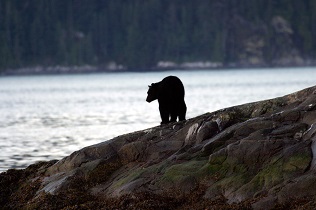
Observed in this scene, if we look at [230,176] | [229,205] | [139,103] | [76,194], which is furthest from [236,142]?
[139,103]

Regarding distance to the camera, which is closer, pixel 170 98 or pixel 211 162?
pixel 211 162

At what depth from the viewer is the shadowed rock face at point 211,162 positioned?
17969mm

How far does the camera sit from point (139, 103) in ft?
330

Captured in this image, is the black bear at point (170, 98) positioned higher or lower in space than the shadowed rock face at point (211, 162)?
higher

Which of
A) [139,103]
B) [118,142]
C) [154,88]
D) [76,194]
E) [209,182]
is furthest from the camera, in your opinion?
[139,103]

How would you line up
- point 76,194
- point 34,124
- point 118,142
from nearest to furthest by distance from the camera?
point 76,194 < point 118,142 < point 34,124

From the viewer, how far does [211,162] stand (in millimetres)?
19516

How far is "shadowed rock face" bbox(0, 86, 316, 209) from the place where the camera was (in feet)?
59.0

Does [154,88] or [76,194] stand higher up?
[154,88]

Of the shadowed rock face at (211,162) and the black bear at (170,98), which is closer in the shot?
the shadowed rock face at (211,162)

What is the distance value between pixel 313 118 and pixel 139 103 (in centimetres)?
8123

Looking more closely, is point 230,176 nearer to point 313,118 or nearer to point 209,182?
point 209,182

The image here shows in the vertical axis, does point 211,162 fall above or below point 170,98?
below

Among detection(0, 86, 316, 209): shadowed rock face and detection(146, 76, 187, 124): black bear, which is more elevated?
detection(146, 76, 187, 124): black bear
